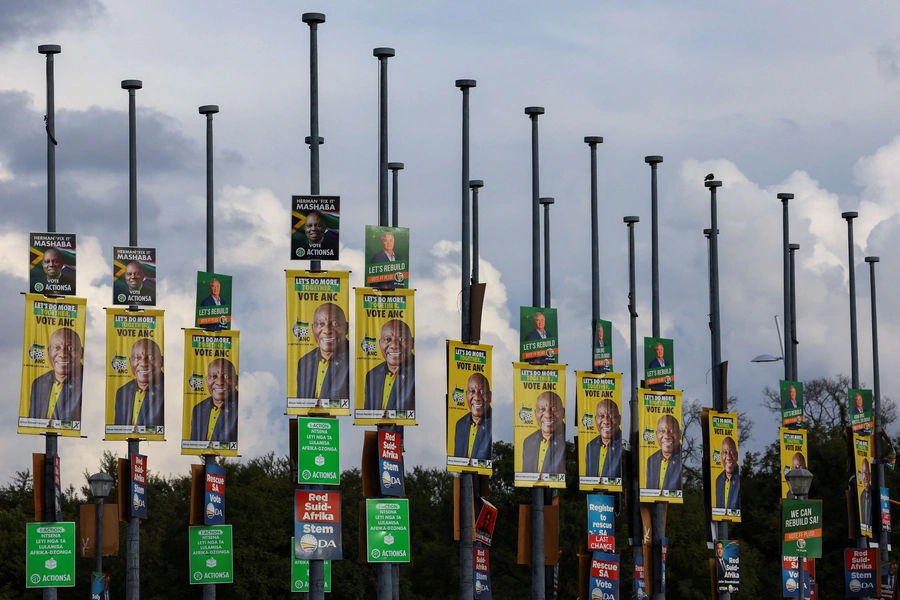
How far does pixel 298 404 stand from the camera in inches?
989

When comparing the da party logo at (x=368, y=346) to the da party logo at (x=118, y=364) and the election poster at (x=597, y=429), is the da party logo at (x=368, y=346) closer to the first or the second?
the da party logo at (x=118, y=364)

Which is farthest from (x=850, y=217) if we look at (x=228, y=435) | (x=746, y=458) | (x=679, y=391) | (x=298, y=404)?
(x=746, y=458)

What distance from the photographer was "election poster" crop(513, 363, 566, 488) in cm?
3164

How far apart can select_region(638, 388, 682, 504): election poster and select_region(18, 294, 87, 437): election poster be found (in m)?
13.7

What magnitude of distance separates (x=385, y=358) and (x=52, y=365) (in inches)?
296

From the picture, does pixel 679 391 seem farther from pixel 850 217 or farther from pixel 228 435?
pixel 850 217

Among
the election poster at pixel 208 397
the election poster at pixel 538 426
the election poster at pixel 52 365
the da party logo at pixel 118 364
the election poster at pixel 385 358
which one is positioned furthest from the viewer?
the election poster at pixel 208 397

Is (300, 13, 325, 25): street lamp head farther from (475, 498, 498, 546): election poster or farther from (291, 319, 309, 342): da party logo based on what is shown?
(475, 498, 498, 546): election poster

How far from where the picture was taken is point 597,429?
113 feet

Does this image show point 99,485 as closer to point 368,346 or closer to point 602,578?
point 368,346

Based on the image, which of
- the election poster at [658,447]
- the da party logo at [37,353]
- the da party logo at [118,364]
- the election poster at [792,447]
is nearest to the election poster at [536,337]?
the election poster at [658,447]

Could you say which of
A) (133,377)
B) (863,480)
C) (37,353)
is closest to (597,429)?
(133,377)

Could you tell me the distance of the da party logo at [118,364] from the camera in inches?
1235

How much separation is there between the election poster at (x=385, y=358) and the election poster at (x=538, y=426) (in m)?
5.18
